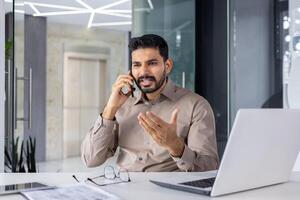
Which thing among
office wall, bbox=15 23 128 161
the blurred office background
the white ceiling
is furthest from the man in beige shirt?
office wall, bbox=15 23 128 161

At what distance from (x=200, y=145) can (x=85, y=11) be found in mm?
5491

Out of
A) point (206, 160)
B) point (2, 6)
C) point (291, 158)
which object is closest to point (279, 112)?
point (291, 158)

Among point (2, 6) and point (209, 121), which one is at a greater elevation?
point (2, 6)

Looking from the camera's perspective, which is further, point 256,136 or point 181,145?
point 181,145

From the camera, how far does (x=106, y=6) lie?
655 cm

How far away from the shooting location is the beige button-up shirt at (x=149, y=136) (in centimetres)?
184

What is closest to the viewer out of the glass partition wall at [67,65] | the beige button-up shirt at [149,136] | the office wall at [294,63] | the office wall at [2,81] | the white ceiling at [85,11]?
the beige button-up shirt at [149,136]

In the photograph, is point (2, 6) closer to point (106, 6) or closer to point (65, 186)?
point (65, 186)

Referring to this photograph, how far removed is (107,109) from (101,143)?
0.17m

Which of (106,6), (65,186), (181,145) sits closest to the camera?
(65,186)

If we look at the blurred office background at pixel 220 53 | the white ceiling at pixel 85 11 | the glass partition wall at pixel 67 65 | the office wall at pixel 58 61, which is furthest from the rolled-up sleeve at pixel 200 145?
the office wall at pixel 58 61

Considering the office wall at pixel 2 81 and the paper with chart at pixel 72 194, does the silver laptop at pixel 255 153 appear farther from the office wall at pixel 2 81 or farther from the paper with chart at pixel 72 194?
the office wall at pixel 2 81

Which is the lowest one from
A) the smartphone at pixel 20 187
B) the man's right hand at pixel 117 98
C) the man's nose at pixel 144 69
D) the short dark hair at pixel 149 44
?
the smartphone at pixel 20 187

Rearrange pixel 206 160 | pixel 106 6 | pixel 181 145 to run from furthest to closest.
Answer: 1. pixel 106 6
2. pixel 206 160
3. pixel 181 145
